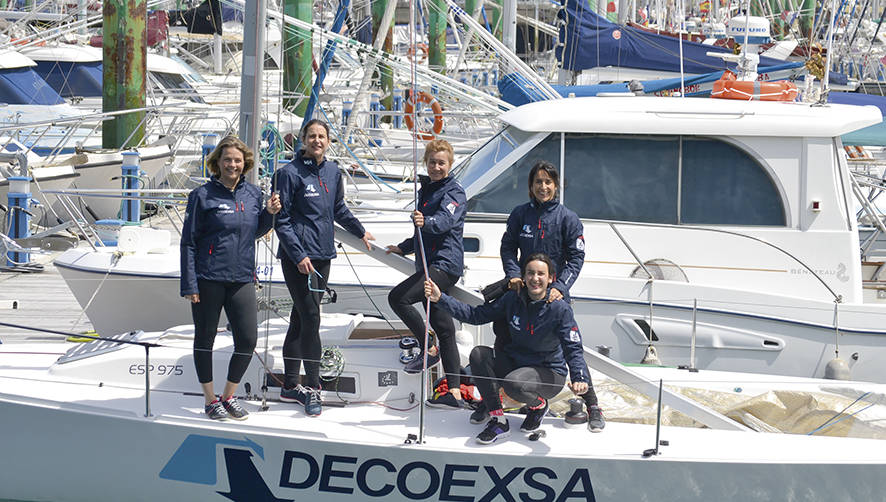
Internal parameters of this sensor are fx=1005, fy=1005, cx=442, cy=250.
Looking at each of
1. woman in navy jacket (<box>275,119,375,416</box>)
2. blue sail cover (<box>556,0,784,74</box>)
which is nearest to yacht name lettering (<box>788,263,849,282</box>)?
woman in navy jacket (<box>275,119,375,416</box>)

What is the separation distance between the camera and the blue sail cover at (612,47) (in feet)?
53.5

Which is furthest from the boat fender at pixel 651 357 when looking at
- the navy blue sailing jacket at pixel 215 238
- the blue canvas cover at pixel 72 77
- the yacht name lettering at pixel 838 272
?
the blue canvas cover at pixel 72 77

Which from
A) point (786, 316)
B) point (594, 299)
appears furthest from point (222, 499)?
point (786, 316)

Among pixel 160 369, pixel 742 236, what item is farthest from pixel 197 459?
pixel 742 236

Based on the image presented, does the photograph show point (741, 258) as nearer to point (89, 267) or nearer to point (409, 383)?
point (409, 383)

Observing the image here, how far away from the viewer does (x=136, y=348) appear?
5562mm

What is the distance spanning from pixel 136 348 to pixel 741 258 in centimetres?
409

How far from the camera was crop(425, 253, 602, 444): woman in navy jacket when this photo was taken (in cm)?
468

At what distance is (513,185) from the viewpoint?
721cm

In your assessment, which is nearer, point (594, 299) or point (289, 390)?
point (289, 390)

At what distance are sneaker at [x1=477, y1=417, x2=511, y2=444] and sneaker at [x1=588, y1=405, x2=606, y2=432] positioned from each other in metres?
0.41

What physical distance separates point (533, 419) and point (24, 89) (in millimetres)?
15336

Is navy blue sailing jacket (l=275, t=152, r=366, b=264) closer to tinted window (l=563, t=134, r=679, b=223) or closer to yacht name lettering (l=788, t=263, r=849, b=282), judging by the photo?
tinted window (l=563, t=134, r=679, b=223)

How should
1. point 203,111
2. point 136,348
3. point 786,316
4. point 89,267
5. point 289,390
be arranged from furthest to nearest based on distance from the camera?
point 203,111
point 89,267
point 786,316
point 136,348
point 289,390
